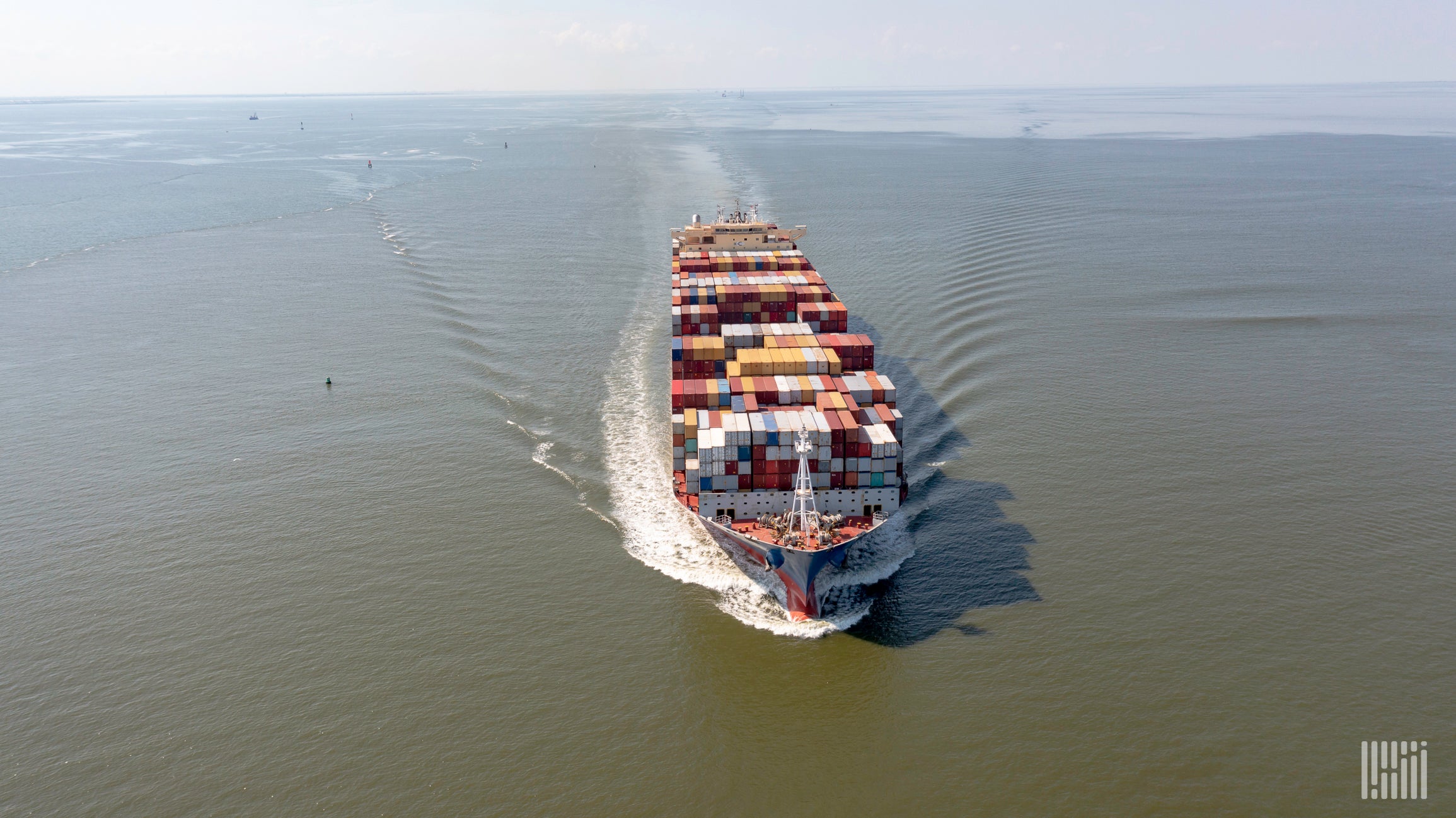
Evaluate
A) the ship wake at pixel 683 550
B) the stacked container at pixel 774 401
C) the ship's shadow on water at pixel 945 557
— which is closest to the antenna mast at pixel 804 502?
the stacked container at pixel 774 401

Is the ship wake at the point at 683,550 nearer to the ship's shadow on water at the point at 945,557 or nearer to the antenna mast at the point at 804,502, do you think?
the ship's shadow on water at the point at 945,557

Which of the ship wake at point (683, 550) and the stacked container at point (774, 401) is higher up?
the stacked container at point (774, 401)

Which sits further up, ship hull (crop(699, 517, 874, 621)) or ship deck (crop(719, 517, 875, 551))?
ship deck (crop(719, 517, 875, 551))

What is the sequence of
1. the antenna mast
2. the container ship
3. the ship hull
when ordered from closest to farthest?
the ship hull, the antenna mast, the container ship

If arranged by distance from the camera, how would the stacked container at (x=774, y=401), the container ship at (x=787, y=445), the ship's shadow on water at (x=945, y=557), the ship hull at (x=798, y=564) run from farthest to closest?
the stacked container at (x=774, y=401), the container ship at (x=787, y=445), the ship's shadow on water at (x=945, y=557), the ship hull at (x=798, y=564)

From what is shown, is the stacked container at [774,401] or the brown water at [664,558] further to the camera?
the stacked container at [774,401]

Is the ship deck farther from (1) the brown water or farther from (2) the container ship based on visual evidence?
(1) the brown water

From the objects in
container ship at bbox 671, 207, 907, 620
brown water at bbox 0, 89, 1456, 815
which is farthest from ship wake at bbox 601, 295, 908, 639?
container ship at bbox 671, 207, 907, 620
